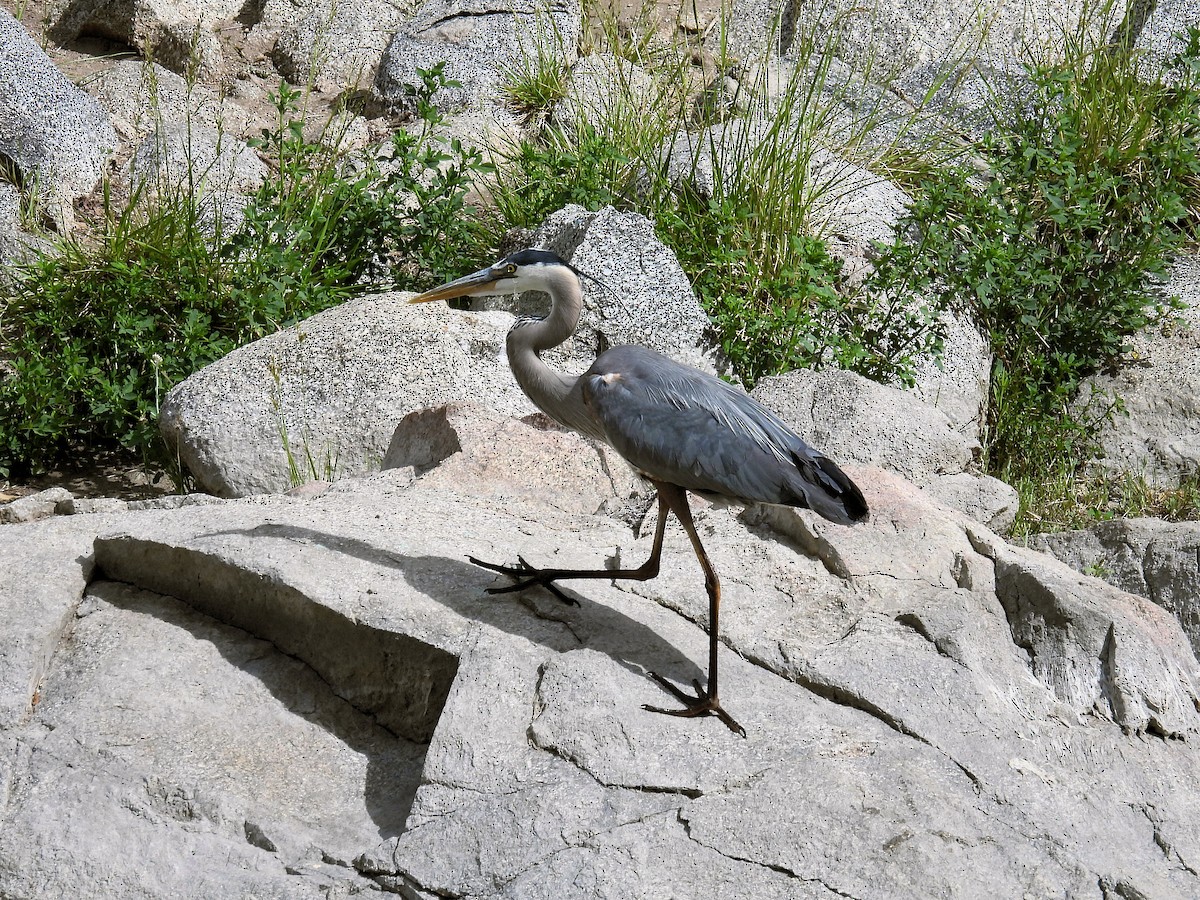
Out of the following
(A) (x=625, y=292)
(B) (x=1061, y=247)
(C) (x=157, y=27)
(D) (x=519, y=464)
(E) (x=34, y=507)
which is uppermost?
(B) (x=1061, y=247)

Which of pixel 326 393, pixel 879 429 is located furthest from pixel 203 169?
pixel 879 429

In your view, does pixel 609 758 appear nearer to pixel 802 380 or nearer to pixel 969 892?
pixel 969 892

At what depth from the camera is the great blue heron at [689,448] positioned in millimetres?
3326

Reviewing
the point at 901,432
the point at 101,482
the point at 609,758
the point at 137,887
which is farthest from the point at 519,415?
the point at 137,887

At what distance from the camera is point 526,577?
354cm

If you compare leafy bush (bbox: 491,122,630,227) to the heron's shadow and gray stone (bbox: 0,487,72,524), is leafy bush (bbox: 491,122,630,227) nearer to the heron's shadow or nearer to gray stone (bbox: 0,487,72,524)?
gray stone (bbox: 0,487,72,524)

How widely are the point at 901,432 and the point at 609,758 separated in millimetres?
2429

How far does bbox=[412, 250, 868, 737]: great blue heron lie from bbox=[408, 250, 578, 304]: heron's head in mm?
346

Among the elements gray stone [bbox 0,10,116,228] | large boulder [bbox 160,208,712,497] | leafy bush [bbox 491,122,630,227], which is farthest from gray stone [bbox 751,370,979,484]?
gray stone [bbox 0,10,116,228]

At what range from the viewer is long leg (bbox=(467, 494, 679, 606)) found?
3457mm

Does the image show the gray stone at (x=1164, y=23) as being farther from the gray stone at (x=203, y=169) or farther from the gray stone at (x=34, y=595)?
the gray stone at (x=34, y=595)

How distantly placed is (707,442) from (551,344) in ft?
2.37

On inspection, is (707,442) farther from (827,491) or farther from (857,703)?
(857,703)

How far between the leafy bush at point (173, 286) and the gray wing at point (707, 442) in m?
2.74
